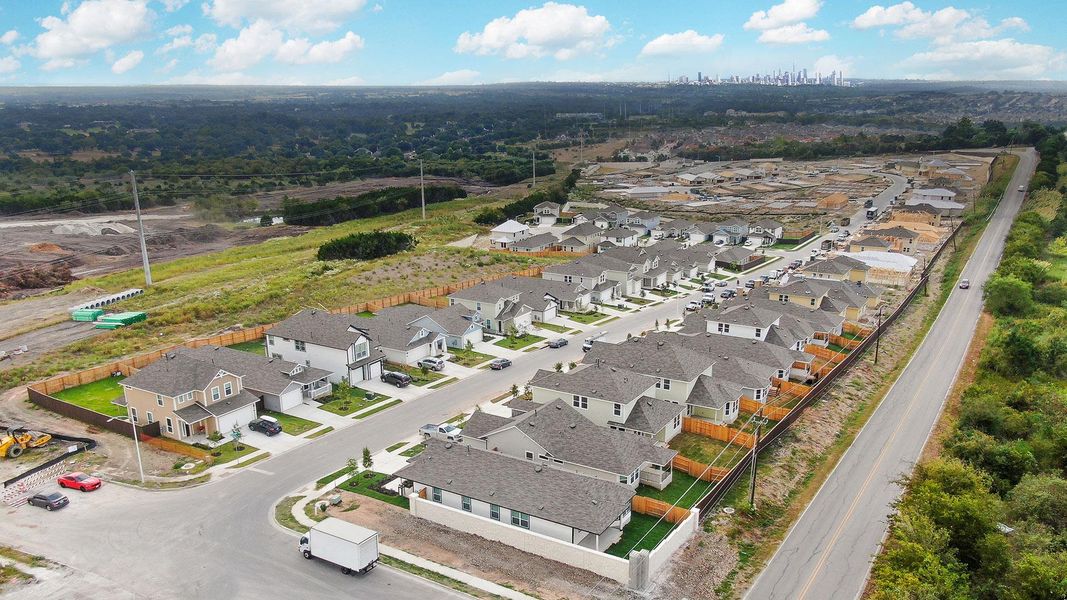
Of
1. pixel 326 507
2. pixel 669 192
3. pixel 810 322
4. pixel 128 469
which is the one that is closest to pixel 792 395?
pixel 810 322

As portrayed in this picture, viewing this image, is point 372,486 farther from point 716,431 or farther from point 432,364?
point 716,431

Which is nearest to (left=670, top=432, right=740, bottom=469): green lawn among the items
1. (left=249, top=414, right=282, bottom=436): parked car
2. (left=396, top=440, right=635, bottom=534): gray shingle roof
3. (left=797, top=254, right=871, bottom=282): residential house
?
(left=396, top=440, right=635, bottom=534): gray shingle roof

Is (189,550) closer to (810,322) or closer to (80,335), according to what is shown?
(80,335)

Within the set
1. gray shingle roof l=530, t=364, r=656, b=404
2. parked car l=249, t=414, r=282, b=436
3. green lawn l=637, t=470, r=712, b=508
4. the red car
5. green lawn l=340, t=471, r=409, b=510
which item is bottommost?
green lawn l=637, t=470, r=712, b=508

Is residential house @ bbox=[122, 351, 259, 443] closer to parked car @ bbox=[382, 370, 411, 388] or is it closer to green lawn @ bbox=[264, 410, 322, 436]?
green lawn @ bbox=[264, 410, 322, 436]

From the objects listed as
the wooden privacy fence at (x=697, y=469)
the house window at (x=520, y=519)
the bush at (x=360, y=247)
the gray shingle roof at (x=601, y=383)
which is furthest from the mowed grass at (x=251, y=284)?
the wooden privacy fence at (x=697, y=469)
